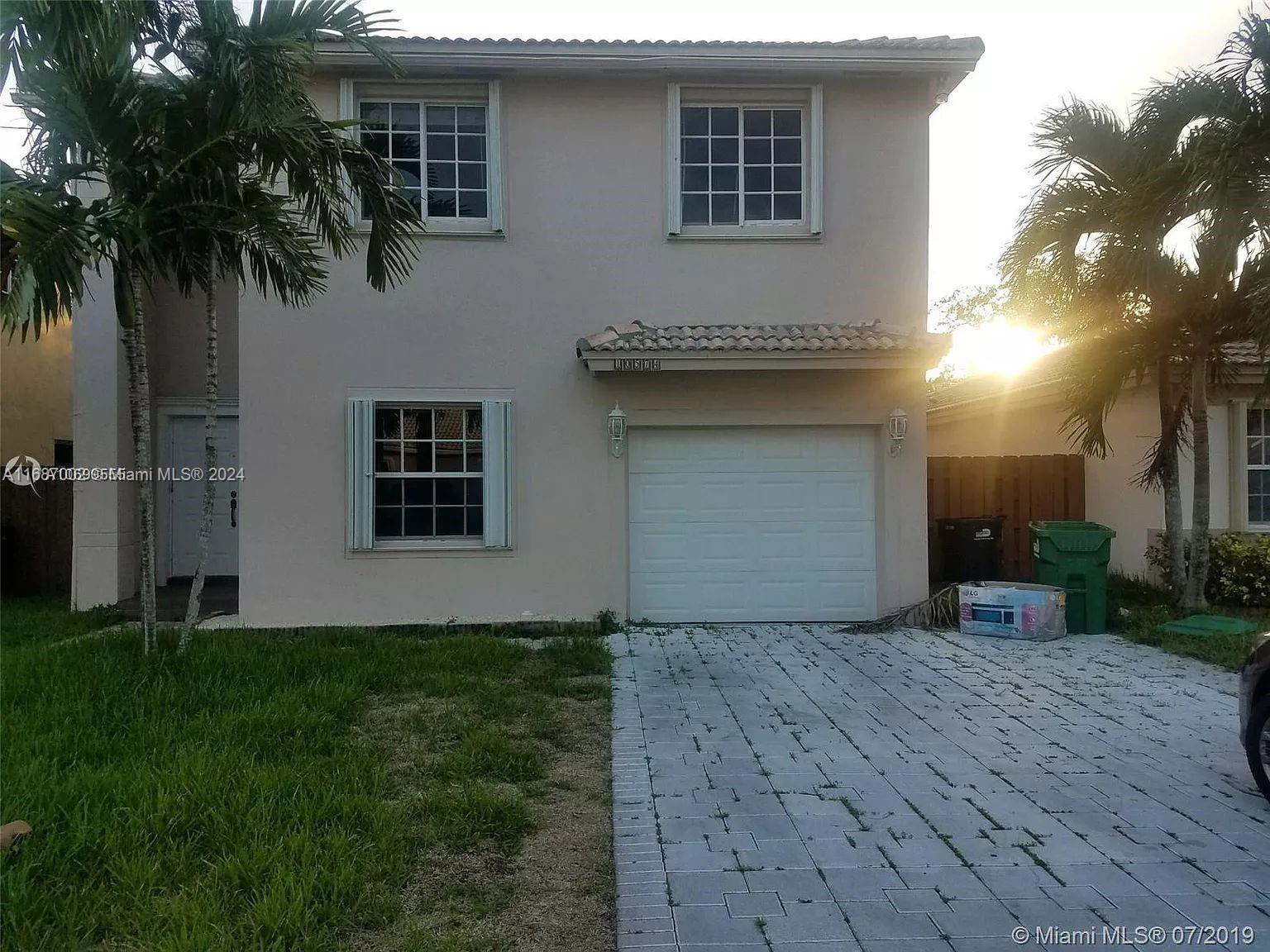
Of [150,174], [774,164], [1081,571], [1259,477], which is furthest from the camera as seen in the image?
[1259,477]

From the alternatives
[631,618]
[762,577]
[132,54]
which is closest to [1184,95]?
[762,577]

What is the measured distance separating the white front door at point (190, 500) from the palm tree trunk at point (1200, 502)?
37.0 ft

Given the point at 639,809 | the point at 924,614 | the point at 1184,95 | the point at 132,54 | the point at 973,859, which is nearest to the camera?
the point at 973,859

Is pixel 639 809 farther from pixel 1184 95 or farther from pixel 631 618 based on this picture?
pixel 1184 95

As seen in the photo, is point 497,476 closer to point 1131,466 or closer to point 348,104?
point 348,104

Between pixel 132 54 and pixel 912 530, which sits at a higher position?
pixel 132 54

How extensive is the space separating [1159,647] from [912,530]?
2508 mm

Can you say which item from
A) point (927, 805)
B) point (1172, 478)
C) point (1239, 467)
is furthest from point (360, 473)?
point (1239, 467)

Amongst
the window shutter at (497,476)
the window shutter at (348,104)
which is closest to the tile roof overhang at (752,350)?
the window shutter at (497,476)

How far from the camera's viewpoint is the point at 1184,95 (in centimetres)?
775

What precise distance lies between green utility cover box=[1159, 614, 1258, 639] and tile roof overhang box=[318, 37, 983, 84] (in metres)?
6.11

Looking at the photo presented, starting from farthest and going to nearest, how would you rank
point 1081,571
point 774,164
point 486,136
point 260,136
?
1. point 774,164
2. point 486,136
3. point 1081,571
4. point 260,136

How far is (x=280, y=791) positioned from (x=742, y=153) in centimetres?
773

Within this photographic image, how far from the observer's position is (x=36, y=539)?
1127 centimetres
